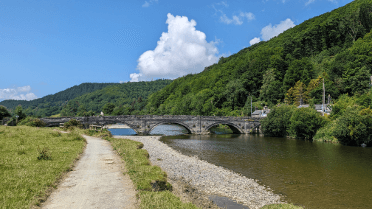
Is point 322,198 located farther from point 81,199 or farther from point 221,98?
point 221,98

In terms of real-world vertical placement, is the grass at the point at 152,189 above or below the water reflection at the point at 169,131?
above

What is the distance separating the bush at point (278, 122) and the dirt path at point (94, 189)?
4591cm

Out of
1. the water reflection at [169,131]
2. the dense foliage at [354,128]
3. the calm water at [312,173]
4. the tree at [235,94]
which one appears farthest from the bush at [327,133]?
the tree at [235,94]

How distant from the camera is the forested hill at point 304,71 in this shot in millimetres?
69938

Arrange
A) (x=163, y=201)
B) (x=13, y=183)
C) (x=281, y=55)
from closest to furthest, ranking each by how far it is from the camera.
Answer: (x=163, y=201) → (x=13, y=183) → (x=281, y=55)

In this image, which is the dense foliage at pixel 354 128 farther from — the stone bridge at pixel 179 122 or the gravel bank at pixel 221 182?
the gravel bank at pixel 221 182

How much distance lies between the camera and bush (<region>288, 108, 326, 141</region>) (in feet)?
150

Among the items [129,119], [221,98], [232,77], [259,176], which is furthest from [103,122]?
[232,77]

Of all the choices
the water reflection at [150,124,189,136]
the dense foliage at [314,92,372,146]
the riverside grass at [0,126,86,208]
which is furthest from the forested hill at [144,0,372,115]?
the riverside grass at [0,126,86,208]

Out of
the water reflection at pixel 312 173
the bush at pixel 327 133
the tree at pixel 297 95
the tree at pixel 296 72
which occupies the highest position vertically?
the tree at pixel 296 72

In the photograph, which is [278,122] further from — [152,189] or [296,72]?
[152,189]

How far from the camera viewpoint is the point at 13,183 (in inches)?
383

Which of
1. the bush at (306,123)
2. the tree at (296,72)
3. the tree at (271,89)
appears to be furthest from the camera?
the tree at (271,89)

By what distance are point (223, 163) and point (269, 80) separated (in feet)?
244
